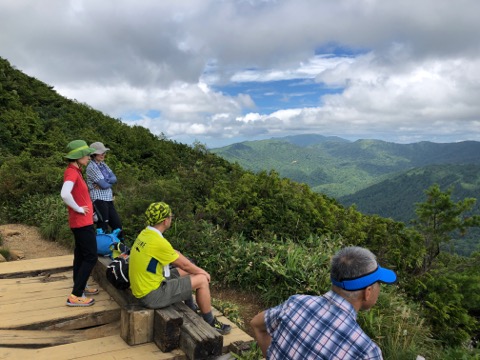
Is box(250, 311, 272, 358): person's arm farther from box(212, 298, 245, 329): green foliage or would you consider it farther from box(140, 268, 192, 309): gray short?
box(212, 298, 245, 329): green foliage

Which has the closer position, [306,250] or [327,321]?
[327,321]

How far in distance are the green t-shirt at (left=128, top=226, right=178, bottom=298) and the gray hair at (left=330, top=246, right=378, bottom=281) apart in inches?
74.4

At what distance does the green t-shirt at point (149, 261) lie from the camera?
11.9 feet

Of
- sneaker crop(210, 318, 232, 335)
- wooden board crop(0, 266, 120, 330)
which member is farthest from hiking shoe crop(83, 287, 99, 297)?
sneaker crop(210, 318, 232, 335)

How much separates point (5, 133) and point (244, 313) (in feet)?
47.0

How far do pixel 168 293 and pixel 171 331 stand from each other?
1.25ft

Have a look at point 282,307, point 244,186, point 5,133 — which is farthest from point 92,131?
point 282,307

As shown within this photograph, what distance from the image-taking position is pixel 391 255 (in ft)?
32.9

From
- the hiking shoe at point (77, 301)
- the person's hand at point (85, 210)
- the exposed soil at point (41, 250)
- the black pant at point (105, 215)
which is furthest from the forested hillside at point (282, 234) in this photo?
the person's hand at point (85, 210)

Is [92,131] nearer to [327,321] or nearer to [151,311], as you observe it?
[151,311]

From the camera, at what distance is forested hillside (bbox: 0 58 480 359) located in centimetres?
561

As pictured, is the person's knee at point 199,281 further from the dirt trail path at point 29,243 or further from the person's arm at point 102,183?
the dirt trail path at point 29,243

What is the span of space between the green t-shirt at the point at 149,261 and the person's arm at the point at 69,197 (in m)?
0.90

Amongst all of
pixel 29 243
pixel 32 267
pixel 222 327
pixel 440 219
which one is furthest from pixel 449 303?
pixel 29 243
